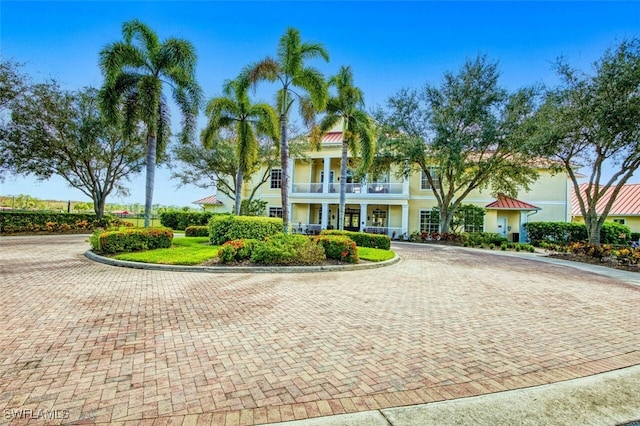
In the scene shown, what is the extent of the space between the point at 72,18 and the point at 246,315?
36.7ft

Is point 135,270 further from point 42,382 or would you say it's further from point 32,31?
point 32,31

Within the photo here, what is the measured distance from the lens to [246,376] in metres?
3.01

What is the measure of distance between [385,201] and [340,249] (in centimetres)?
1482

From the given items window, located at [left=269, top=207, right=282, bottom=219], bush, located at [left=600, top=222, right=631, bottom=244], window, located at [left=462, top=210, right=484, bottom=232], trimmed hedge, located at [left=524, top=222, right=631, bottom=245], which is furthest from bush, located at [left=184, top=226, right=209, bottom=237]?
bush, located at [left=600, top=222, right=631, bottom=244]

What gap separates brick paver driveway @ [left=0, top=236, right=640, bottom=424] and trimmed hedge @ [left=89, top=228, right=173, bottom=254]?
337 cm

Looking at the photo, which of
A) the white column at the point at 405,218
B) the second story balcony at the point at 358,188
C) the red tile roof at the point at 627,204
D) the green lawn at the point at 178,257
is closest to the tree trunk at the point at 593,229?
the green lawn at the point at 178,257

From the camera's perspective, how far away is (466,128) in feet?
65.2

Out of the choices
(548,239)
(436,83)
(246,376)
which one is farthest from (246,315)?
(548,239)

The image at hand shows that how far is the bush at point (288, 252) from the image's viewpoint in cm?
982

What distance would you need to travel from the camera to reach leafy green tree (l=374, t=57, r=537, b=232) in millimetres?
18984

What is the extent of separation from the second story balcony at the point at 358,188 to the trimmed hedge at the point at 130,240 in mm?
15401

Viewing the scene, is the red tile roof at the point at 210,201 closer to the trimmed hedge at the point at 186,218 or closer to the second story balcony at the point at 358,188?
the trimmed hedge at the point at 186,218

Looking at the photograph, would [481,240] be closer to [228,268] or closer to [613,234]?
[613,234]

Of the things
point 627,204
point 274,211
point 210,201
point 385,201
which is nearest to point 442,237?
point 385,201
